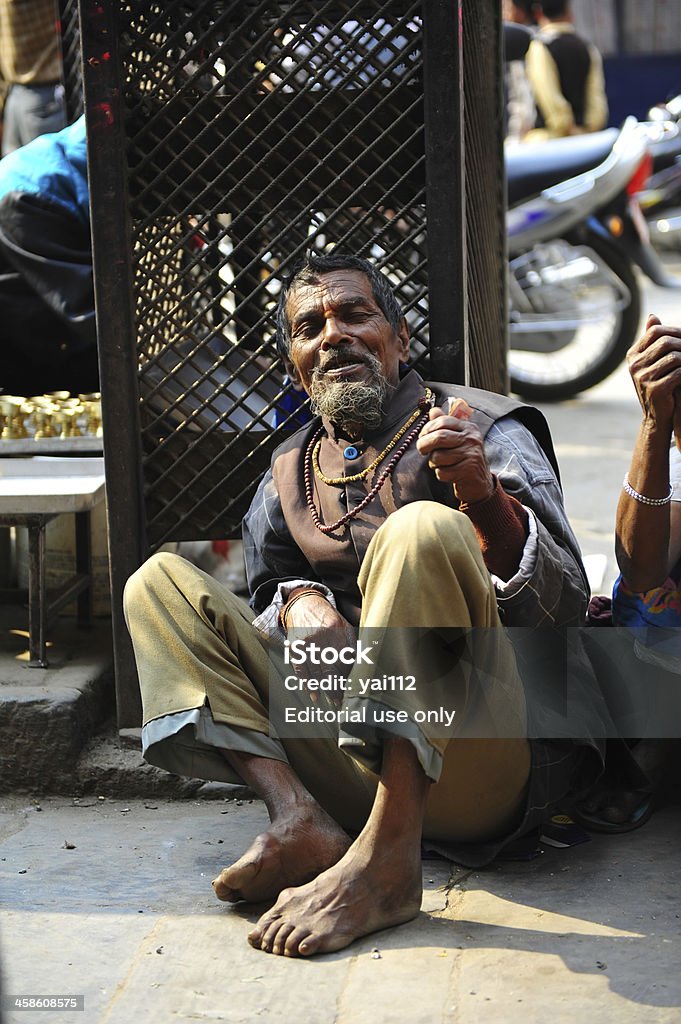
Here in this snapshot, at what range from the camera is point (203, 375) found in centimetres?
316

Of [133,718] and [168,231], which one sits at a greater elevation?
[168,231]

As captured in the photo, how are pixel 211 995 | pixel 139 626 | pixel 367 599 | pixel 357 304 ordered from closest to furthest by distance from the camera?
pixel 211 995 → pixel 367 599 → pixel 139 626 → pixel 357 304

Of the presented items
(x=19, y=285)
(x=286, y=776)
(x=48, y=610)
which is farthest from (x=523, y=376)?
(x=286, y=776)

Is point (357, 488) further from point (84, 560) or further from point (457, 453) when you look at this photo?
point (84, 560)

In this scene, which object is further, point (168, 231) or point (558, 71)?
point (558, 71)

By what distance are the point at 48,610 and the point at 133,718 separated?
40 centimetres

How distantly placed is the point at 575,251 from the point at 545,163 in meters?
0.57

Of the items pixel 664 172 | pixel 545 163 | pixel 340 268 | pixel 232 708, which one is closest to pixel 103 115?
pixel 340 268

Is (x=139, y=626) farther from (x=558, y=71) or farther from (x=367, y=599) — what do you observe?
(x=558, y=71)

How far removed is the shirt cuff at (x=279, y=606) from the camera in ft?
8.93

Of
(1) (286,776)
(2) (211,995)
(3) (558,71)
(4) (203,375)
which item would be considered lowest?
(2) (211,995)

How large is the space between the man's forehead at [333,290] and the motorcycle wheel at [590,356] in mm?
4777

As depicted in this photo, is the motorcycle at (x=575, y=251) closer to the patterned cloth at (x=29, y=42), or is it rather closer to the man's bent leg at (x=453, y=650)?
the patterned cloth at (x=29, y=42)

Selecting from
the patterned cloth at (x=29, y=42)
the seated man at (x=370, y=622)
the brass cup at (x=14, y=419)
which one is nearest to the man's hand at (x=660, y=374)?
the seated man at (x=370, y=622)
